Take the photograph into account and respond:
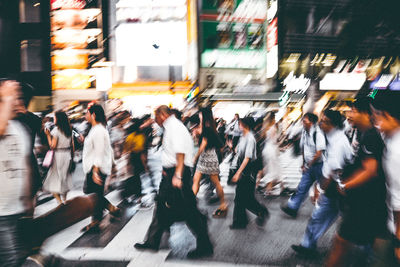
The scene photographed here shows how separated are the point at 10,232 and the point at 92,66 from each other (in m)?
30.0

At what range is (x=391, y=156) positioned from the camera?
2727 mm

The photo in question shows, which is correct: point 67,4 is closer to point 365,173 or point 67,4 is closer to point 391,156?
point 365,173

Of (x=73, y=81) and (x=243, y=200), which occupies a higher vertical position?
(x=73, y=81)

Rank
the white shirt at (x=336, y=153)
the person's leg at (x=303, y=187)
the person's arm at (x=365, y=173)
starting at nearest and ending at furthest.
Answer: the person's arm at (x=365, y=173) < the white shirt at (x=336, y=153) < the person's leg at (x=303, y=187)

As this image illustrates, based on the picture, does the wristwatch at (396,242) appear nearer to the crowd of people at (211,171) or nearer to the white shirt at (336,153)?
the crowd of people at (211,171)

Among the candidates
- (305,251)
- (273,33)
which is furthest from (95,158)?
(273,33)

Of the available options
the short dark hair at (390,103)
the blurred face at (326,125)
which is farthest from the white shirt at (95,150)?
the short dark hair at (390,103)

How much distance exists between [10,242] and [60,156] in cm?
419

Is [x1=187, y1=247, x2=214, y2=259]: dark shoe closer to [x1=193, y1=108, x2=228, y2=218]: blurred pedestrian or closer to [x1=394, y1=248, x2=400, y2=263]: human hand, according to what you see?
[x1=193, y1=108, x2=228, y2=218]: blurred pedestrian

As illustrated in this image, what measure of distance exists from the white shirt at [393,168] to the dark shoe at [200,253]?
2614 mm

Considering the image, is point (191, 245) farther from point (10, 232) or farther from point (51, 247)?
point (10, 232)

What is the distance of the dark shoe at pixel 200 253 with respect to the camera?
188 inches

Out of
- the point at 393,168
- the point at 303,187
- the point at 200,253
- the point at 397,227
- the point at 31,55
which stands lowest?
the point at 200,253

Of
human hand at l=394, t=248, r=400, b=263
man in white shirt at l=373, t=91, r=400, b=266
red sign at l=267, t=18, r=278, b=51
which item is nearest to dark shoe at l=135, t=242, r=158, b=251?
man in white shirt at l=373, t=91, r=400, b=266
